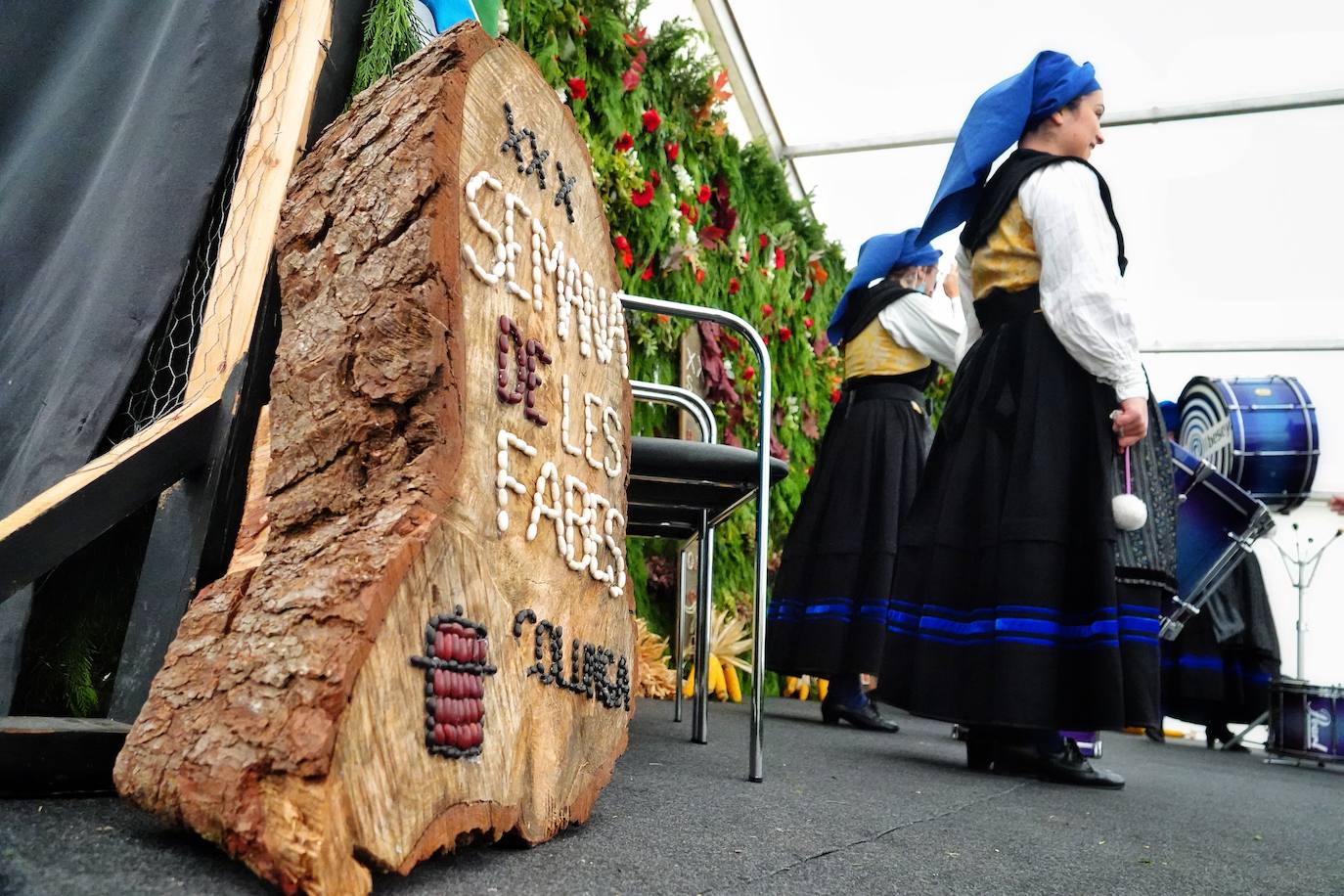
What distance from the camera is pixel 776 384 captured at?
15.2 ft

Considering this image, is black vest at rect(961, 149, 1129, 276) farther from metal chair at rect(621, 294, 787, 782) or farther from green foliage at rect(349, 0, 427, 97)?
green foliage at rect(349, 0, 427, 97)

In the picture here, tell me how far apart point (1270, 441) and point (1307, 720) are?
121 cm

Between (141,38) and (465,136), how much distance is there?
1.00m

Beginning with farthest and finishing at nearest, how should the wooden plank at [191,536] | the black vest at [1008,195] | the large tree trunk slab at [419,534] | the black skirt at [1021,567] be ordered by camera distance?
the black vest at [1008,195] < the black skirt at [1021,567] < the wooden plank at [191,536] < the large tree trunk slab at [419,534]

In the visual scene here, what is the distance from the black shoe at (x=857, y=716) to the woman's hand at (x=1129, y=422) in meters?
1.41

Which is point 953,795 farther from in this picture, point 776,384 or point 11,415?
point 776,384

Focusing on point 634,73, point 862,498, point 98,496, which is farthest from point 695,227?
point 98,496

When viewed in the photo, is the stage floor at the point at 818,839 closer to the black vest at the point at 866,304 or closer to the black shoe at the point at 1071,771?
the black shoe at the point at 1071,771

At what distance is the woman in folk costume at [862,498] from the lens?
3172 mm

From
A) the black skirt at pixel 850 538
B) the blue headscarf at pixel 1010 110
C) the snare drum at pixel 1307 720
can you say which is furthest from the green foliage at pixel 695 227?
the snare drum at pixel 1307 720

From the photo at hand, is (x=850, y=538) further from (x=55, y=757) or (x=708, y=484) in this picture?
(x=55, y=757)

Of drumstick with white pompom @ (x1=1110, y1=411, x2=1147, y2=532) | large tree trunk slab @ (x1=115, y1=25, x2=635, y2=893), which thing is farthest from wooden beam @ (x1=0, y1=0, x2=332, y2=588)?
drumstick with white pompom @ (x1=1110, y1=411, x2=1147, y2=532)

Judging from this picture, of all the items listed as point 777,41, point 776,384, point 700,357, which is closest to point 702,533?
point 700,357

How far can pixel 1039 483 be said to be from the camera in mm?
2008
